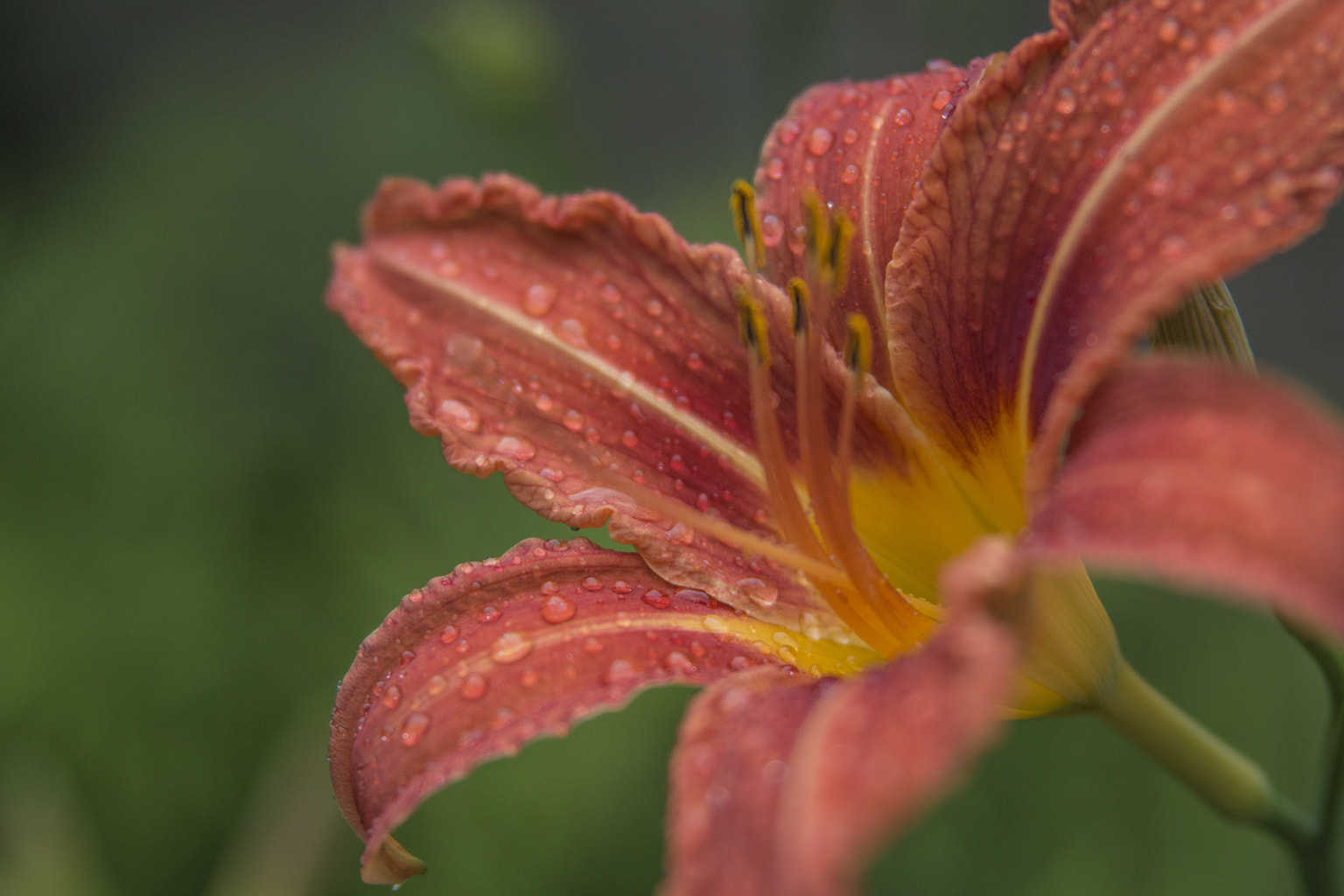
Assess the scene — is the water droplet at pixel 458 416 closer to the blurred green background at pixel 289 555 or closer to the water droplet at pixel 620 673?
the water droplet at pixel 620 673

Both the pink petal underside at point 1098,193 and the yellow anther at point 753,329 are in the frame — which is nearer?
the pink petal underside at point 1098,193

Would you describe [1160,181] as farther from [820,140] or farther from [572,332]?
[572,332]

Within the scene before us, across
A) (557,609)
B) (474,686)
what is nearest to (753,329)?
(557,609)

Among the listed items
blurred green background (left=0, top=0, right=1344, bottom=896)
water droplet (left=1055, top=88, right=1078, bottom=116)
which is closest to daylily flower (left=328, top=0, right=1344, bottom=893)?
water droplet (left=1055, top=88, right=1078, bottom=116)

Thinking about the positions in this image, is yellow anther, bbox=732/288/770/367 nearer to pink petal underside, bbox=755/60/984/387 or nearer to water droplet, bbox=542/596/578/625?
pink petal underside, bbox=755/60/984/387

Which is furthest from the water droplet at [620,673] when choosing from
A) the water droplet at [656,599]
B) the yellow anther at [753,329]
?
the yellow anther at [753,329]

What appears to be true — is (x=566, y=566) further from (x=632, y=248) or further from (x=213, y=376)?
(x=213, y=376)

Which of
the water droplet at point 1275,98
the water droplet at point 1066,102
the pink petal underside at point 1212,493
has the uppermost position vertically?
the water droplet at point 1066,102

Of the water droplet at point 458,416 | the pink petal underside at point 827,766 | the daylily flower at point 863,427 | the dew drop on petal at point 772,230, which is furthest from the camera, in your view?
the dew drop on petal at point 772,230
